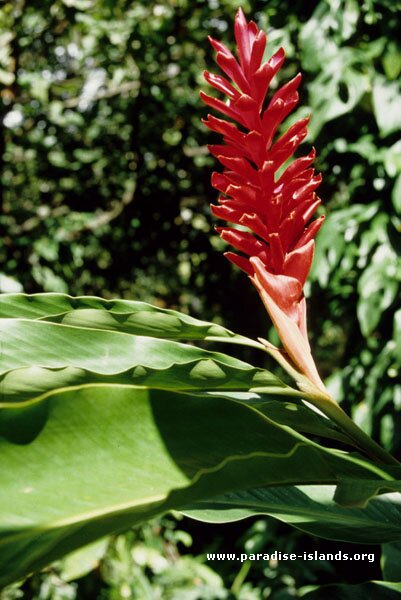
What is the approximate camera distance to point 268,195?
2.18 ft

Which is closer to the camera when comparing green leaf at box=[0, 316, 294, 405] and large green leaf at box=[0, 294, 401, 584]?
large green leaf at box=[0, 294, 401, 584]

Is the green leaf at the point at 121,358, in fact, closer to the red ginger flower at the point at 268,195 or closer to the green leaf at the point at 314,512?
the red ginger flower at the point at 268,195

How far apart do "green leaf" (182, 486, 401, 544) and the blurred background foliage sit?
2.74 feet

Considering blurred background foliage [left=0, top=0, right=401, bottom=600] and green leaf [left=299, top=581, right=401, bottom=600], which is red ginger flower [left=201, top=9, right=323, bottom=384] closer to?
green leaf [left=299, top=581, right=401, bottom=600]

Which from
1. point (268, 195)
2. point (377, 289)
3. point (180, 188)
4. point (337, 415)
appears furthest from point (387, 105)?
point (180, 188)

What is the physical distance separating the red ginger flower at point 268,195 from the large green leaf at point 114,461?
18 centimetres

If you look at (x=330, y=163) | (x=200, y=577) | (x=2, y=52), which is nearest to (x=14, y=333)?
(x=330, y=163)

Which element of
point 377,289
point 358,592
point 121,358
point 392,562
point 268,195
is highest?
point 268,195

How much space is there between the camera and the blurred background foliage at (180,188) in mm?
1700

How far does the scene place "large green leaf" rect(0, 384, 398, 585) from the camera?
39 cm

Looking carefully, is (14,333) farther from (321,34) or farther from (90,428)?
(321,34)

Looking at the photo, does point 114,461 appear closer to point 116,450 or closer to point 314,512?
point 116,450

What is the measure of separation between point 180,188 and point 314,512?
263 cm

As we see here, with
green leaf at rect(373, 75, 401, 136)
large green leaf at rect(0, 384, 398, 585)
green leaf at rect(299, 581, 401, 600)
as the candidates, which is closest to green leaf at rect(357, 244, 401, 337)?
green leaf at rect(373, 75, 401, 136)
